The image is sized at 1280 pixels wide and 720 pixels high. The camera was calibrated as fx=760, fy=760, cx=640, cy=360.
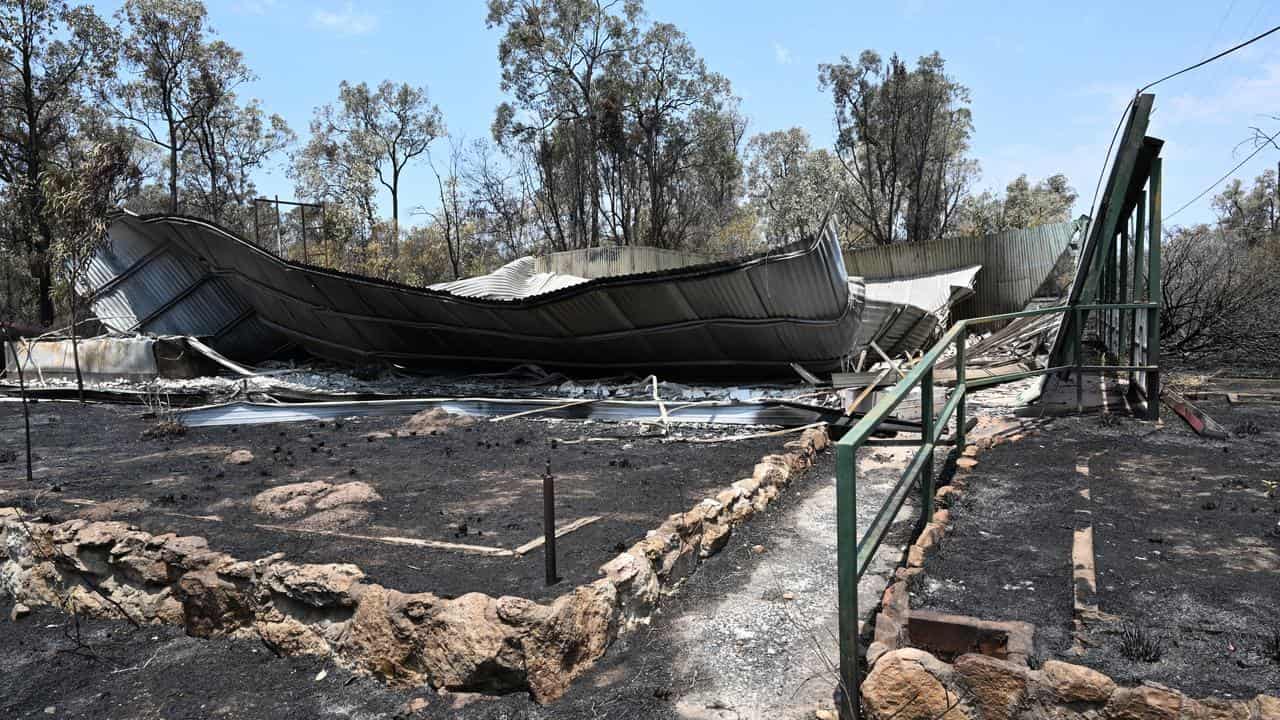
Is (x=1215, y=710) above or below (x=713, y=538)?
above

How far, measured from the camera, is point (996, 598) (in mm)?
3084

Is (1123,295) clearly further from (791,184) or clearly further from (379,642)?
(791,184)

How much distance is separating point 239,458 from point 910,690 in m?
7.79

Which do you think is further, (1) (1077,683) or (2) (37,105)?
(2) (37,105)

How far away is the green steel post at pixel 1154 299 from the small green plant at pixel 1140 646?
458 centimetres

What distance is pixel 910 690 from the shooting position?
2.37 m

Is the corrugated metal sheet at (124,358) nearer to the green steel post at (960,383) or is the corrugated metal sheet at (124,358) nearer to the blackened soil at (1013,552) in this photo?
the green steel post at (960,383)

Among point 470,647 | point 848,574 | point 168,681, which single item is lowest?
point 168,681

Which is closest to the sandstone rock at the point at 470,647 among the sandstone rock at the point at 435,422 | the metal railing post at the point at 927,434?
the metal railing post at the point at 927,434

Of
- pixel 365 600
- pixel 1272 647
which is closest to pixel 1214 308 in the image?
pixel 1272 647

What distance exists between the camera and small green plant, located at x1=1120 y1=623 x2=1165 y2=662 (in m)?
2.49

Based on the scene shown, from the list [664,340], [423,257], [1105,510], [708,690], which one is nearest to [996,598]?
[708,690]

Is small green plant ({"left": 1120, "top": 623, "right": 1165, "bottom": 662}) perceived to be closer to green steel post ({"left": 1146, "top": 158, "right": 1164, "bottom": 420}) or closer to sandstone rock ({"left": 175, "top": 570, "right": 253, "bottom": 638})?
sandstone rock ({"left": 175, "top": 570, "right": 253, "bottom": 638})

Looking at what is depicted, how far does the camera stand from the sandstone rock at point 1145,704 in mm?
2062
